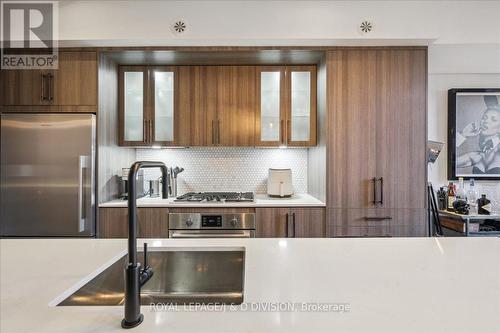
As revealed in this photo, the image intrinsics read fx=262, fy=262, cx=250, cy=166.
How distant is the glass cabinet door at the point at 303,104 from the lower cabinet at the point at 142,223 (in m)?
1.37

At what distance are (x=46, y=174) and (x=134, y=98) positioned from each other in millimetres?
1004

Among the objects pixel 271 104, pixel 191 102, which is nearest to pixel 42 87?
pixel 191 102

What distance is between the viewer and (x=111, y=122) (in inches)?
97.0

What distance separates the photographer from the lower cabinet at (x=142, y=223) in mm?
2275

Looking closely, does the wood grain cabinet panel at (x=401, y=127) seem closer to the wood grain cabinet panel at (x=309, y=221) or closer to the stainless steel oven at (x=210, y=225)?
the wood grain cabinet panel at (x=309, y=221)

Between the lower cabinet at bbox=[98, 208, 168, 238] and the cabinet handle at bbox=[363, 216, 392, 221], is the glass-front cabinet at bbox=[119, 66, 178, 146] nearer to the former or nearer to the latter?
the lower cabinet at bbox=[98, 208, 168, 238]

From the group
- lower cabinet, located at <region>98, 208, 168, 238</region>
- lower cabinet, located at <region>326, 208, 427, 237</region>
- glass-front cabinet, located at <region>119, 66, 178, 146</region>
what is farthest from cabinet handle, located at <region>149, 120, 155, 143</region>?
lower cabinet, located at <region>326, 208, 427, 237</region>

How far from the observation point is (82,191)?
87.3 inches

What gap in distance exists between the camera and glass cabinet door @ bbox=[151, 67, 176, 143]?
2.56 m

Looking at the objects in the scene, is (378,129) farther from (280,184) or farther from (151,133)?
(151,133)

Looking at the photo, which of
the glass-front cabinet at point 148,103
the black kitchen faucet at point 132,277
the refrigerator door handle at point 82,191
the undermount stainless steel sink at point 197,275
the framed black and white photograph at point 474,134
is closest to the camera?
the black kitchen faucet at point 132,277

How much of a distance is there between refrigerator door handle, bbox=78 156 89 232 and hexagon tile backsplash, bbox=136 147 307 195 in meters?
0.72

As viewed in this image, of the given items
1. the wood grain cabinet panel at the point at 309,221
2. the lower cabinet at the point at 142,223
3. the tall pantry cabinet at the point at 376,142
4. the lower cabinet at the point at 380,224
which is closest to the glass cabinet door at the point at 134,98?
the lower cabinet at the point at 142,223

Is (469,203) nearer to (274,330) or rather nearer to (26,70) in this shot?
(274,330)
